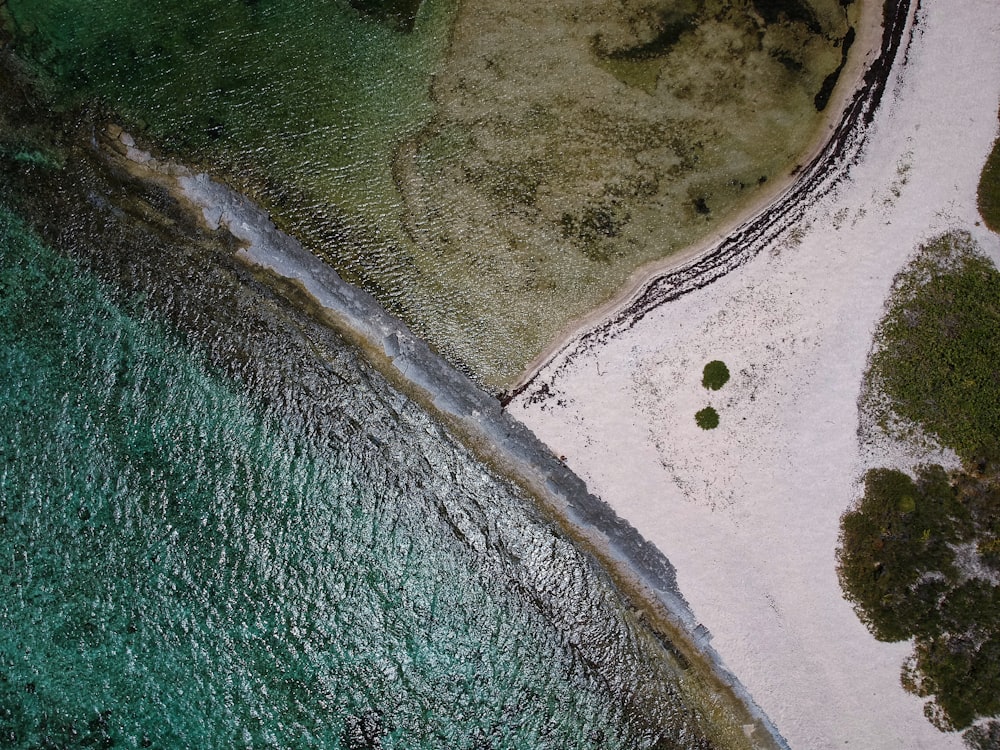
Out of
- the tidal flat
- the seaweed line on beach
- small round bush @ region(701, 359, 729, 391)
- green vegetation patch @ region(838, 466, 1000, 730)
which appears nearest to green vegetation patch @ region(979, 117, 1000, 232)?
the seaweed line on beach

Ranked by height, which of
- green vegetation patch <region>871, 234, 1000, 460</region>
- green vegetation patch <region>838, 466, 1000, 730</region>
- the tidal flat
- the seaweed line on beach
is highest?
the tidal flat

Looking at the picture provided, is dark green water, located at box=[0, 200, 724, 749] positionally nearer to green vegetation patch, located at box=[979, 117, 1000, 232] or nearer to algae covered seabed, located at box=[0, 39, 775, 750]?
algae covered seabed, located at box=[0, 39, 775, 750]

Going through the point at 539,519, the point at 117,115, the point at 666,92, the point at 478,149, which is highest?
the point at 117,115

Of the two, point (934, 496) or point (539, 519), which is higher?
point (539, 519)

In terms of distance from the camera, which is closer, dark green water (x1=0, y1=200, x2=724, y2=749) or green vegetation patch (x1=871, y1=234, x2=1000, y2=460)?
green vegetation patch (x1=871, y1=234, x2=1000, y2=460)

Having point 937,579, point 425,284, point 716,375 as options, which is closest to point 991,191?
point 716,375

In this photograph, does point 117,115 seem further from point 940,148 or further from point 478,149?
point 940,148

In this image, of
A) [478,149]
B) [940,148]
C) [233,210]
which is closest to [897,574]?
[940,148]
